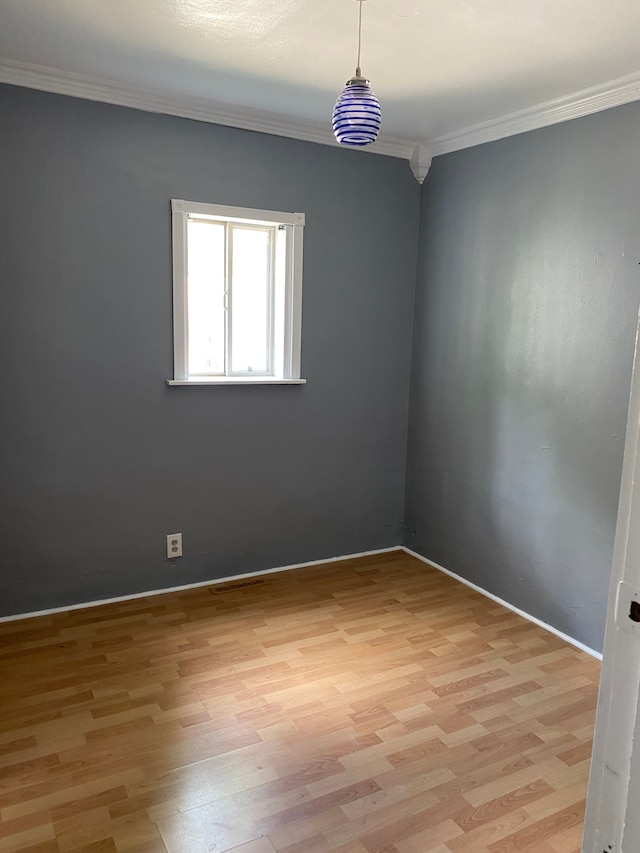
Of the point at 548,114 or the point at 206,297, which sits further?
the point at 206,297

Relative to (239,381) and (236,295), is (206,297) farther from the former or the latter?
(239,381)

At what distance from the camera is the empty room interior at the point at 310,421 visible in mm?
2064

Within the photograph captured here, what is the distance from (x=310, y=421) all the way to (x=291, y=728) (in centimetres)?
179

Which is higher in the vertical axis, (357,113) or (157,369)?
(357,113)

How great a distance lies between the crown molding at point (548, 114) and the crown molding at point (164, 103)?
0.32 meters

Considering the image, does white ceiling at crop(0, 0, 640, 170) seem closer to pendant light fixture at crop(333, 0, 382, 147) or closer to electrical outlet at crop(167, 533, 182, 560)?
pendant light fixture at crop(333, 0, 382, 147)

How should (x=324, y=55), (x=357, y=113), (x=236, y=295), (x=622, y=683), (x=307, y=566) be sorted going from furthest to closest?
1. (x=307, y=566)
2. (x=236, y=295)
3. (x=324, y=55)
4. (x=357, y=113)
5. (x=622, y=683)

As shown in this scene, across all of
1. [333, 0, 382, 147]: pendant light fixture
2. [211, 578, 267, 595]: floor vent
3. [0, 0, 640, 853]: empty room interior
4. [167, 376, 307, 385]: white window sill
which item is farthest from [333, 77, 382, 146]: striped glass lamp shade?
[211, 578, 267, 595]: floor vent

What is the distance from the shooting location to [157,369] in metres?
3.17

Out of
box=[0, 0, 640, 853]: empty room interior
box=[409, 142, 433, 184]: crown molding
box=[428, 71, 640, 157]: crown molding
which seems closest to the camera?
box=[0, 0, 640, 853]: empty room interior

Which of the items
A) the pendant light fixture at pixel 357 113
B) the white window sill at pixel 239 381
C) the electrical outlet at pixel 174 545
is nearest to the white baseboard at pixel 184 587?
the electrical outlet at pixel 174 545

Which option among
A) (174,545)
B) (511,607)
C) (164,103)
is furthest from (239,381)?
(511,607)

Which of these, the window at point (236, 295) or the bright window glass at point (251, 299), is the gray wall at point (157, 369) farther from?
the bright window glass at point (251, 299)

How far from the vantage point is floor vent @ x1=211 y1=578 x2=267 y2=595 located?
3.38 meters
